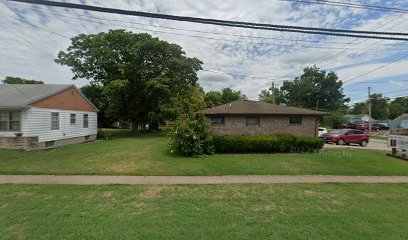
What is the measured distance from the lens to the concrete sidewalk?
7.28m

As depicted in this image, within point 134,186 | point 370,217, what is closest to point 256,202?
point 370,217

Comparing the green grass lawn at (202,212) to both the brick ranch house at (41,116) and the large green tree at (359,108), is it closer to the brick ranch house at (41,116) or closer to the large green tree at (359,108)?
the brick ranch house at (41,116)

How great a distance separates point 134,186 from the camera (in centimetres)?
682

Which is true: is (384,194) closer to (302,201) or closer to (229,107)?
(302,201)

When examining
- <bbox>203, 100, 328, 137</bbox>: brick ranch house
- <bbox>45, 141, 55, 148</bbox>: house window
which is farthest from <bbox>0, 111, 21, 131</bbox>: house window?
<bbox>203, 100, 328, 137</bbox>: brick ranch house

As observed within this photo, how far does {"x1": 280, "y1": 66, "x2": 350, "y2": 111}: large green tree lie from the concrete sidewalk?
6599 centimetres

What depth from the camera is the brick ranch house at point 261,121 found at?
15883 millimetres

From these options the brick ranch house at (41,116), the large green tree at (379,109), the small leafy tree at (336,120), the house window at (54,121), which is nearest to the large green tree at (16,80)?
the brick ranch house at (41,116)

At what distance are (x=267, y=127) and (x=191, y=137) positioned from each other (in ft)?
22.4

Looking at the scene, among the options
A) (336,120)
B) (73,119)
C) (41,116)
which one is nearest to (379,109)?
(336,120)

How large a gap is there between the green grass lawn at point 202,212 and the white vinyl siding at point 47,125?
9040 mm

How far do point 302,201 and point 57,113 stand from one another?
1745 centimetres

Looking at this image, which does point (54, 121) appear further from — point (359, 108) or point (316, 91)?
point (359, 108)

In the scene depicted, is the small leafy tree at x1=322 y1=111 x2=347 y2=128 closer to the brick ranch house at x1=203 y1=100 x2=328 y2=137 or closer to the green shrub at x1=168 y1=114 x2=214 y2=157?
the brick ranch house at x1=203 y1=100 x2=328 y2=137
